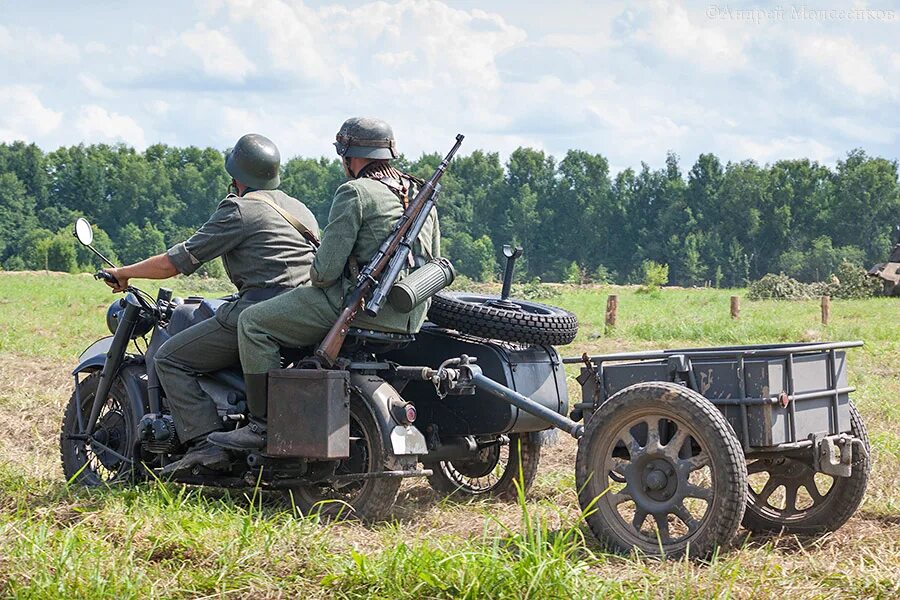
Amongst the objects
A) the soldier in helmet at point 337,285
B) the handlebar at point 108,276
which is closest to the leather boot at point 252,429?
the soldier in helmet at point 337,285

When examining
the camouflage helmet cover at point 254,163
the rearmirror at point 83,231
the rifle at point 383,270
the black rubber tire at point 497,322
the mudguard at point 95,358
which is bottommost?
the mudguard at point 95,358

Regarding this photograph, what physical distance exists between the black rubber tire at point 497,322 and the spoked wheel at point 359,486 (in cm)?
72

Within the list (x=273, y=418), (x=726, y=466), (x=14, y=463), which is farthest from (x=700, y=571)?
(x=14, y=463)

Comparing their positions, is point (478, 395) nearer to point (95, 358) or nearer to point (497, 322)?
point (497, 322)

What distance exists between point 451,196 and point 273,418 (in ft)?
289

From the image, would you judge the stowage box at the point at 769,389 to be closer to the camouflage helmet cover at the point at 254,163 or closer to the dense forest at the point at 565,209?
the camouflage helmet cover at the point at 254,163

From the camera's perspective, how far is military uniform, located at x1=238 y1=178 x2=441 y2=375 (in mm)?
6492

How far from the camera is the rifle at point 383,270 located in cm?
641

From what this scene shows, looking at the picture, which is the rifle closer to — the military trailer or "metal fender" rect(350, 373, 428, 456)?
"metal fender" rect(350, 373, 428, 456)

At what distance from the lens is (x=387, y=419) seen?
6.54 meters

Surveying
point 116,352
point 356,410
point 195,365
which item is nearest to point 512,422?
point 356,410

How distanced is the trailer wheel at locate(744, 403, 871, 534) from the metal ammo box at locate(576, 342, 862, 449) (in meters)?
0.21

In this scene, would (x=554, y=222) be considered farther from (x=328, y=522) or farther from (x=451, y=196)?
(x=328, y=522)

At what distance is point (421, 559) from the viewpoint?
16.1 ft
